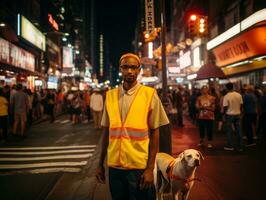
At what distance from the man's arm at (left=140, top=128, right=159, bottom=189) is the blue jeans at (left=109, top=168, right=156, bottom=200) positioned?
9cm

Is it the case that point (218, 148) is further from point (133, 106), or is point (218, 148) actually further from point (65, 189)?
point (133, 106)

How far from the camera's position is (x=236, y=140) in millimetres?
12875

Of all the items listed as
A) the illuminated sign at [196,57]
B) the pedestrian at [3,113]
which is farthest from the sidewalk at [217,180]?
the illuminated sign at [196,57]

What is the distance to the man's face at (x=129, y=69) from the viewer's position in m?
4.28

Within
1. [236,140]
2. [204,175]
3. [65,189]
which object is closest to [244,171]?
[204,175]

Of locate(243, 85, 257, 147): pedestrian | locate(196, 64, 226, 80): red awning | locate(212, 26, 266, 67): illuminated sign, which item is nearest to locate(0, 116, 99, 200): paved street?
locate(243, 85, 257, 147): pedestrian

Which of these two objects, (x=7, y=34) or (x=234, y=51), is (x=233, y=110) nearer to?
(x=234, y=51)

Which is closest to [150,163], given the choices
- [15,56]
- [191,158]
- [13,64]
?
[191,158]

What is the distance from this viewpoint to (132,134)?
415 centimetres

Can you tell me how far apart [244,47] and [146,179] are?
18.7 meters

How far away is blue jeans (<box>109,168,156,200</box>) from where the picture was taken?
4191 mm

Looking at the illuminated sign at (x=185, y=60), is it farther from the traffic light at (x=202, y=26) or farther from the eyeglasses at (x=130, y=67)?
the eyeglasses at (x=130, y=67)

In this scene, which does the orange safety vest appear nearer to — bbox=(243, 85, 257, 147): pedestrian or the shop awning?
bbox=(243, 85, 257, 147): pedestrian

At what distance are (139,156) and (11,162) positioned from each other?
28.0 ft
